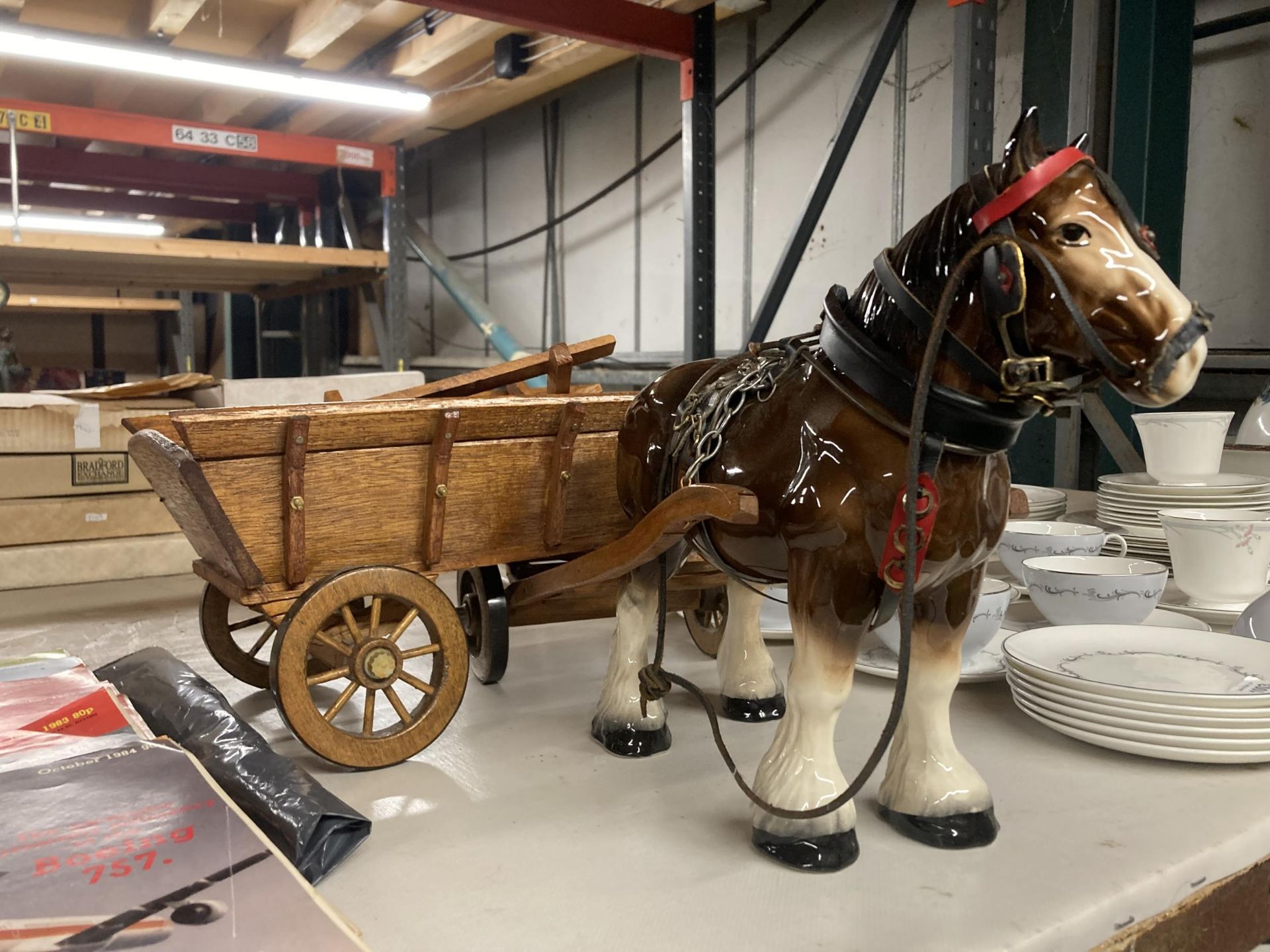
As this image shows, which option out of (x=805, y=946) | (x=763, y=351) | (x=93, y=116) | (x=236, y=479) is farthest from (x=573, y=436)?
(x=93, y=116)

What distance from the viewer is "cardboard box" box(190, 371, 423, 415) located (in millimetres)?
2811

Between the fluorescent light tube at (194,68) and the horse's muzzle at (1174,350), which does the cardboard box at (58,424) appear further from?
the horse's muzzle at (1174,350)

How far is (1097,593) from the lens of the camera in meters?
1.46

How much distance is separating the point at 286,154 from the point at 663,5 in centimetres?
220

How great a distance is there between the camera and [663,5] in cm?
336

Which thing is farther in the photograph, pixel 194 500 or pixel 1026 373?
pixel 194 500

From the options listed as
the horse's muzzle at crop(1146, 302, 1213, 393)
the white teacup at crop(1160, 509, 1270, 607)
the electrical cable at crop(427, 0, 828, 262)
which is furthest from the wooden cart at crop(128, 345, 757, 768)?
the electrical cable at crop(427, 0, 828, 262)

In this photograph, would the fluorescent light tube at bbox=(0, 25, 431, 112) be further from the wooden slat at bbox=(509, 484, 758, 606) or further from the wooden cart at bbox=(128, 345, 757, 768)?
the wooden slat at bbox=(509, 484, 758, 606)

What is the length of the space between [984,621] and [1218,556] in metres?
0.51

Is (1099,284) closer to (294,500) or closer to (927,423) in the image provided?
(927,423)

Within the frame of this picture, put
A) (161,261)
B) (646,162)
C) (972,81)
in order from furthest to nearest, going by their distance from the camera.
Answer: (646,162), (161,261), (972,81)

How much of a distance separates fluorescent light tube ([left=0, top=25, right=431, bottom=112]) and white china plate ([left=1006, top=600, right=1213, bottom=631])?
3056 millimetres

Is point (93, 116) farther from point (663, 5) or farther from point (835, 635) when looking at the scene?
point (835, 635)

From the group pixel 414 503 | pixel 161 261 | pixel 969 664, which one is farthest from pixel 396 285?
pixel 969 664
